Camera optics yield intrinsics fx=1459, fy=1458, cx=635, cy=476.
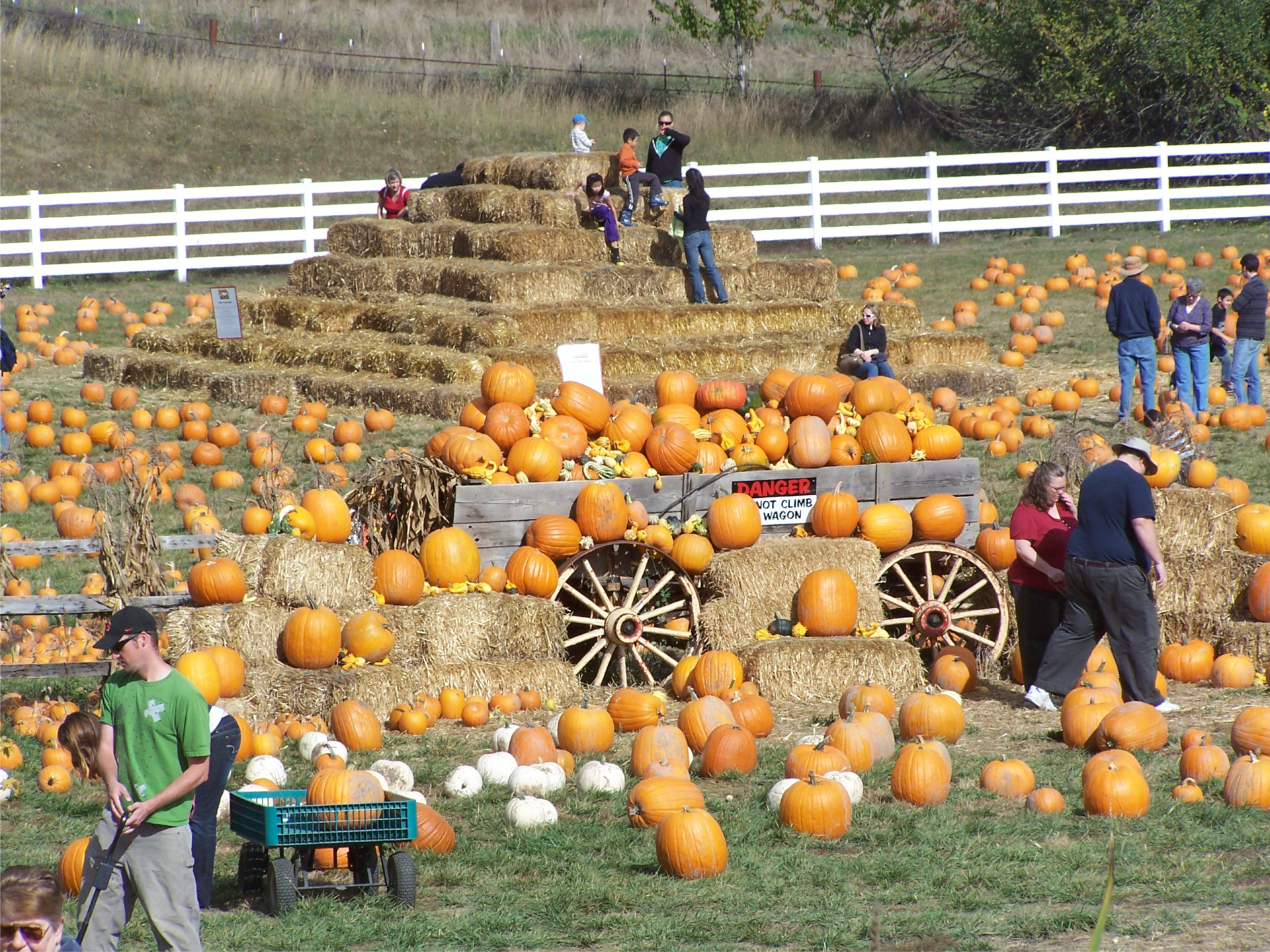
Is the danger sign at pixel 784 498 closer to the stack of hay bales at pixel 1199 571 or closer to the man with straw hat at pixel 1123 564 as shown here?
the man with straw hat at pixel 1123 564

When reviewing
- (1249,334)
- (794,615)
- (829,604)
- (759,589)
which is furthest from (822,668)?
(1249,334)

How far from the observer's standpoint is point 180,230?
74.5 feet

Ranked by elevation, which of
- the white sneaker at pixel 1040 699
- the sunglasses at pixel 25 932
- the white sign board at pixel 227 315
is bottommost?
the white sneaker at pixel 1040 699

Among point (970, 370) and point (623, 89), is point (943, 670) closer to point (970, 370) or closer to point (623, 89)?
point (970, 370)

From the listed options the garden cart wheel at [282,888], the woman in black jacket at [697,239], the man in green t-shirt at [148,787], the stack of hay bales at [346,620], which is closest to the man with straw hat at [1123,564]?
the stack of hay bales at [346,620]

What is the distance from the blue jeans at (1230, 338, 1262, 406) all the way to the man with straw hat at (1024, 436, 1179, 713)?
22.4 feet

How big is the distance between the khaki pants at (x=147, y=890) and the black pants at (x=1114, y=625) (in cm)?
491

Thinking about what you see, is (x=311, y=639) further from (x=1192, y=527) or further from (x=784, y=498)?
(x=1192, y=527)

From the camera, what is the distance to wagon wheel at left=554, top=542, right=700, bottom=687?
8516 mm

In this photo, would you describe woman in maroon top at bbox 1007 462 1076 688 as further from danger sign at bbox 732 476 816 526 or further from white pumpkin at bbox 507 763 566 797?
white pumpkin at bbox 507 763 566 797

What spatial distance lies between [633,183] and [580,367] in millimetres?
7997

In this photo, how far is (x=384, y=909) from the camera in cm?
514

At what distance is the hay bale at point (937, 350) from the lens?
607 inches

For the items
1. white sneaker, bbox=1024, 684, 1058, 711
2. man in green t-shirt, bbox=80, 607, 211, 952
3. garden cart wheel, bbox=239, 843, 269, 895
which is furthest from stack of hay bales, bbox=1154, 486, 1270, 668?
man in green t-shirt, bbox=80, 607, 211, 952
